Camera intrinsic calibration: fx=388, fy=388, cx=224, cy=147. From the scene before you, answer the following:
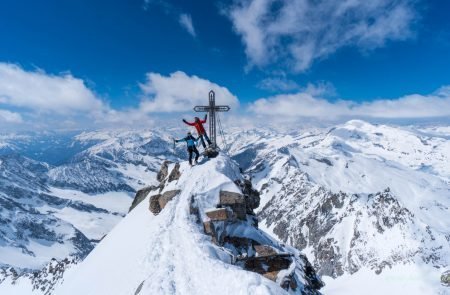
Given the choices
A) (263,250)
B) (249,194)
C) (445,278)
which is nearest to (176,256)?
(263,250)

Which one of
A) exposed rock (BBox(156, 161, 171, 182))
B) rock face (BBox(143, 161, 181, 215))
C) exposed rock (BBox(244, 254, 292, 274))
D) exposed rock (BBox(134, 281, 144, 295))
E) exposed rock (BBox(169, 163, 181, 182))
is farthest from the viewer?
exposed rock (BBox(156, 161, 171, 182))

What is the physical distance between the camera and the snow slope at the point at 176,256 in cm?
1747

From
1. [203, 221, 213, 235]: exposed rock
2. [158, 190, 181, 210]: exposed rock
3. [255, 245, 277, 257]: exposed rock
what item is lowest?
[255, 245, 277, 257]: exposed rock

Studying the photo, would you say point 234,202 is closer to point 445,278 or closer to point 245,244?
point 245,244

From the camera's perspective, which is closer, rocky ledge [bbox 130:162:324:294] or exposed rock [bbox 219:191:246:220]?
rocky ledge [bbox 130:162:324:294]

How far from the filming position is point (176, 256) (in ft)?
68.8

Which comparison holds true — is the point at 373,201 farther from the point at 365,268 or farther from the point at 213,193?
the point at 213,193

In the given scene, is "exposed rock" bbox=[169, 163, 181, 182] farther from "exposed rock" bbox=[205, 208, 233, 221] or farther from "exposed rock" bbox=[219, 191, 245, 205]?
"exposed rock" bbox=[205, 208, 233, 221]

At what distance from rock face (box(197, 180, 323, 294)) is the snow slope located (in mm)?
1005

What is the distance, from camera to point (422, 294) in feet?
427

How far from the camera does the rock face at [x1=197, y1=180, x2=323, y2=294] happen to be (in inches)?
894

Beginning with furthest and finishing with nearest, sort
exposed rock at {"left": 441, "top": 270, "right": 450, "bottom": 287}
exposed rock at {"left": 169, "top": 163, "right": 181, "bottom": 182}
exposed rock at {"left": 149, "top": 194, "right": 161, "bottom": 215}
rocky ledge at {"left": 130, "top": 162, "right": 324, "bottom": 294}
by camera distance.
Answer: exposed rock at {"left": 441, "top": 270, "right": 450, "bottom": 287} → exposed rock at {"left": 169, "top": 163, "right": 181, "bottom": 182} → exposed rock at {"left": 149, "top": 194, "right": 161, "bottom": 215} → rocky ledge at {"left": 130, "top": 162, "right": 324, "bottom": 294}

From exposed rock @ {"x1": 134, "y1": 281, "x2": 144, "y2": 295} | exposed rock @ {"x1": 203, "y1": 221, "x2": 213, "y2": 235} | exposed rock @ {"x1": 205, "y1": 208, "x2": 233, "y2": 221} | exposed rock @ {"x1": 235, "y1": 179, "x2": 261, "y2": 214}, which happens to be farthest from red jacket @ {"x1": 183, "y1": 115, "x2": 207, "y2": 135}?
exposed rock @ {"x1": 134, "y1": 281, "x2": 144, "y2": 295}

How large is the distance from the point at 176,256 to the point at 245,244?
28.4 ft
